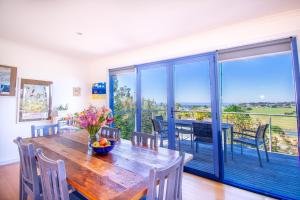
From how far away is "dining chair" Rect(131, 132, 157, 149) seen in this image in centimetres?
186

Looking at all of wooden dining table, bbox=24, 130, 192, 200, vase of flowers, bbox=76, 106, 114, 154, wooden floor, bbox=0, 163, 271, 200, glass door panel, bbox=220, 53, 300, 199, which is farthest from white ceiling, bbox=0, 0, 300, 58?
wooden floor, bbox=0, 163, 271, 200

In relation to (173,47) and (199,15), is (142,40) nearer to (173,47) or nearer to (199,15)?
(173,47)

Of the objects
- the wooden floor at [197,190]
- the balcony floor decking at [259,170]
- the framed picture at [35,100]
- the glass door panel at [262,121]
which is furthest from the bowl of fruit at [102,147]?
the framed picture at [35,100]

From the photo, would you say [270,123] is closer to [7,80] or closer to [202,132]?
[202,132]

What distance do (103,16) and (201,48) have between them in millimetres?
1745

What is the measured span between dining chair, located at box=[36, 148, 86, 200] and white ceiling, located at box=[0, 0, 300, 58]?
1893mm

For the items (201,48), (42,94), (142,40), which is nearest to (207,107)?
(201,48)

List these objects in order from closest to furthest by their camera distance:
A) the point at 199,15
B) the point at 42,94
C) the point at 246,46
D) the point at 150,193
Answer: the point at 150,193
the point at 199,15
the point at 246,46
the point at 42,94

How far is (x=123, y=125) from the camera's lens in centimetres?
418

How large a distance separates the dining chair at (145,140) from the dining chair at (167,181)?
0.73 metres

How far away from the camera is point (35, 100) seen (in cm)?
361

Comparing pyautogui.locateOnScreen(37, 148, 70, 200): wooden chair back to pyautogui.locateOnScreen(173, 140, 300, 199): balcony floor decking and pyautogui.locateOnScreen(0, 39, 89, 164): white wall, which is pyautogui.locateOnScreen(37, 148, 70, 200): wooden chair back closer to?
pyautogui.locateOnScreen(173, 140, 300, 199): balcony floor decking

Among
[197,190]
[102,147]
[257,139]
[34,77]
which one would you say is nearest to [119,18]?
[102,147]

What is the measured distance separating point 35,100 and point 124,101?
210 cm
